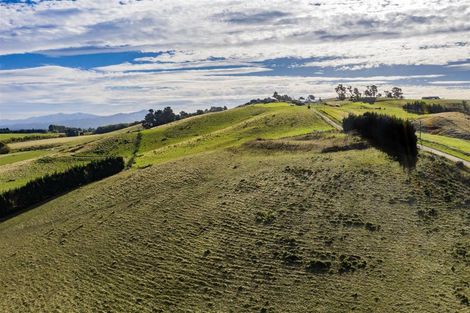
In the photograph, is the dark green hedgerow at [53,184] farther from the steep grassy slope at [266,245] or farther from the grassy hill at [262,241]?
the steep grassy slope at [266,245]

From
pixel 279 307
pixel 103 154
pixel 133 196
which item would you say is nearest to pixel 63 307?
pixel 279 307

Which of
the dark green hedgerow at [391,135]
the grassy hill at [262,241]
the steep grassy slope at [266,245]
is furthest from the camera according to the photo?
the dark green hedgerow at [391,135]

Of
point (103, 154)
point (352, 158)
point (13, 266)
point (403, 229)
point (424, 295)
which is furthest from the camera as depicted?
point (103, 154)

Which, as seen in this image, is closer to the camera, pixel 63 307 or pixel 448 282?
pixel 448 282

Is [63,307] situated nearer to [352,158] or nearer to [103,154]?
[352,158]

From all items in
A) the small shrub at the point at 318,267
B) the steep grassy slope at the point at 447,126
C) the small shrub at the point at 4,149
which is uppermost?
the small shrub at the point at 4,149

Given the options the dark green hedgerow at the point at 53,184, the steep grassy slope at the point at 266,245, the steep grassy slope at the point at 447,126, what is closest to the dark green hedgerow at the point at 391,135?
the steep grassy slope at the point at 266,245
